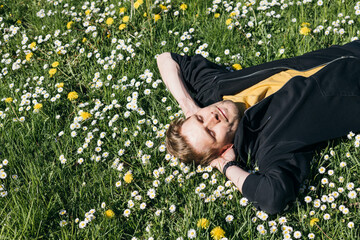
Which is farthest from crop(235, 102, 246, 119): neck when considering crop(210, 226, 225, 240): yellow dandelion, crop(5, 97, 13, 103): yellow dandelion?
crop(5, 97, 13, 103): yellow dandelion

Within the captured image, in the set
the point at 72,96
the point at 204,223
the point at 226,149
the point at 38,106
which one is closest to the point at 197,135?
the point at 226,149

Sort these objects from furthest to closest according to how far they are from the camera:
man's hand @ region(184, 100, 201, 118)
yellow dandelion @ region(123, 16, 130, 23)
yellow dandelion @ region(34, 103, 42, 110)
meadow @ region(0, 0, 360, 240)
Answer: yellow dandelion @ region(123, 16, 130, 23) < yellow dandelion @ region(34, 103, 42, 110) < man's hand @ region(184, 100, 201, 118) < meadow @ region(0, 0, 360, 240)

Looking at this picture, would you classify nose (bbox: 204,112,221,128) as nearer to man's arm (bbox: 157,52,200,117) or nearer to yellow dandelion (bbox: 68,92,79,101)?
man's arm (bbox: 157,52,200,117)

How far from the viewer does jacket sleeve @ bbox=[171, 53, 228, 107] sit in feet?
11.5

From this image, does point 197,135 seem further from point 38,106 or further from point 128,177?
point 38,106

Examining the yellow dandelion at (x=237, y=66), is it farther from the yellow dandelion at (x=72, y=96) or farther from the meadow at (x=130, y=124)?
the yellow dandelion at (x=72, y=96)

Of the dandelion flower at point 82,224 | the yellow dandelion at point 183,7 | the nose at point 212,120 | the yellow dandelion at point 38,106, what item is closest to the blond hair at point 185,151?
the nose at point 212,120

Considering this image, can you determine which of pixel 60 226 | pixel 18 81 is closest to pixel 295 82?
pixel 60 226

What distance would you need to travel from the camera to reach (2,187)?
2.98 m

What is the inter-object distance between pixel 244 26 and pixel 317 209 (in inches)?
84.7

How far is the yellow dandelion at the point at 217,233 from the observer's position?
2.48 metres

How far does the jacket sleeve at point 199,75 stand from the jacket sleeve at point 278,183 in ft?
3.06

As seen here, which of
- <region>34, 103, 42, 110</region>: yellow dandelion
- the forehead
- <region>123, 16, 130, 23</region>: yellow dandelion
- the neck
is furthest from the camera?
<region>123, 16, 130, 23</region>: yellow dandelion

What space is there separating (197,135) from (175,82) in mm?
759
